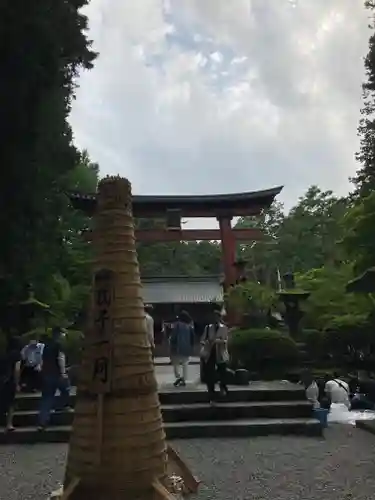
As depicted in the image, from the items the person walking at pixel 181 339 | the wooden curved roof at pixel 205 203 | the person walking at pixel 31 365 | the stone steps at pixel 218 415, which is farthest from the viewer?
the wooden curved roof at pixel 205 203

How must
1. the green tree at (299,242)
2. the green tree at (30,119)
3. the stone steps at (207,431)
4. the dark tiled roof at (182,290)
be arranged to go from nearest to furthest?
the stone steps at (207,431) < the green tree at (30,119) < the dark tiled roof at (182,290) < the green tree at (299,242)

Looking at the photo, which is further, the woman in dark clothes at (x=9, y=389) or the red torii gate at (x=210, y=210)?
the red torii gate at (x=210, y=210)

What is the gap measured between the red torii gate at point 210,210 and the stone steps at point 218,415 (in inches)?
522

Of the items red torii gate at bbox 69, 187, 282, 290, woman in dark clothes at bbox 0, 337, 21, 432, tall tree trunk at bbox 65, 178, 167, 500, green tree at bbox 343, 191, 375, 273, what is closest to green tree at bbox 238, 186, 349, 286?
red torii gate at bbox 69, 187, 282, 290

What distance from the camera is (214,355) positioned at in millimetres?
9812

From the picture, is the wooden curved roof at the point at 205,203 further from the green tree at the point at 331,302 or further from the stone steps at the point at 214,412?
the stone steps at the point at 214,412

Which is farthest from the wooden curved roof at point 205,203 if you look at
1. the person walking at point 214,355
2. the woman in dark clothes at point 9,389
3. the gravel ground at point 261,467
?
the gravel ground at point 261,467

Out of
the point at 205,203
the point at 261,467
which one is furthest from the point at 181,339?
the point at 205,203

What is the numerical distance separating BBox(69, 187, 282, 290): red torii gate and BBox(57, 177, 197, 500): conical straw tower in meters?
19.9

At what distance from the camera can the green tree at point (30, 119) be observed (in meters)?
12.2

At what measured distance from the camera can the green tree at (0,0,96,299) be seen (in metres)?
12.2

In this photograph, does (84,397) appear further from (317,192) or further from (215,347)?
(317,192)

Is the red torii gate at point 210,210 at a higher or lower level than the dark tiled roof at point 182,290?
higher

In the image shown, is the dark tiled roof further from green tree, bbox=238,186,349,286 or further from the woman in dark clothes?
the woman in dark clothes
